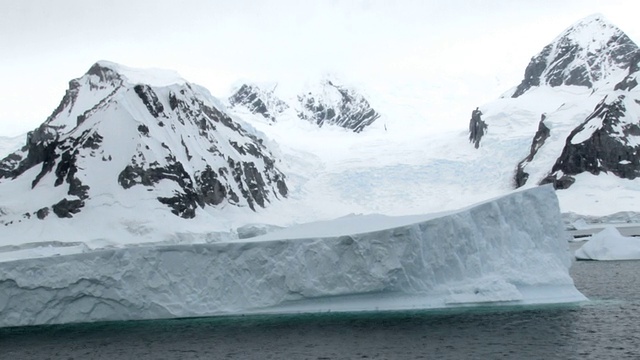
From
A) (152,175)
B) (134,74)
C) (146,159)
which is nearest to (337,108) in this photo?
(134,74)

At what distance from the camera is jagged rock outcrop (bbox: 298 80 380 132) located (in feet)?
498

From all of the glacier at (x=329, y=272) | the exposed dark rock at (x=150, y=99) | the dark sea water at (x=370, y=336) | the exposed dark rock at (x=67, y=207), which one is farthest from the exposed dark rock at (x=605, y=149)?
the dark sea water at (x=370, y=336)

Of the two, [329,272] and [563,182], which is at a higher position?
[329,272]

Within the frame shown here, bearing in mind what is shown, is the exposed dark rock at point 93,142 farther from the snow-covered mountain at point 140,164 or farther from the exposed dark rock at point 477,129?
the exposed dark rock at point 477,129

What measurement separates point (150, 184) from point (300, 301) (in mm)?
52542

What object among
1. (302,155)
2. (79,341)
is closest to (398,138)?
(302,155)

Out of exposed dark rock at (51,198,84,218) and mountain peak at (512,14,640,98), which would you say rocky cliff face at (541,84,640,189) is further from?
exposed dark rock at (51,198,84,218)

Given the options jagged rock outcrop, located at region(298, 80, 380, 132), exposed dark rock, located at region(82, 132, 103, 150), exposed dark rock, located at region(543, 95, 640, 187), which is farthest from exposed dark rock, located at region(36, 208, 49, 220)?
jagged rock outcrop, located at region(298, 80, 380, 132)

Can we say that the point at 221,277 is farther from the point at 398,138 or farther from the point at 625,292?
the point at 398,138

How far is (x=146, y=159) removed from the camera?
7681 centimetres

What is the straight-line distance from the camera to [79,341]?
23.4 meters

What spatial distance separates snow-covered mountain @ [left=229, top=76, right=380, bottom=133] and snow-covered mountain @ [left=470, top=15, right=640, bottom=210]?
34.1 meters

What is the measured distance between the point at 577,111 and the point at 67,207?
7936cm

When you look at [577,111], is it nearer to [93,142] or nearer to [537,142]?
[537,142]
